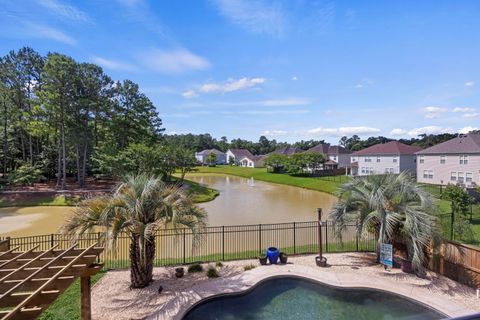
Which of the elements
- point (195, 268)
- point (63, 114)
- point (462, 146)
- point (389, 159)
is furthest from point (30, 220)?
point (389, 159)

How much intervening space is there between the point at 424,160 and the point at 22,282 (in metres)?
38.3

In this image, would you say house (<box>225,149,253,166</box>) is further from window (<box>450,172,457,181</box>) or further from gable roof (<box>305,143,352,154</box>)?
window (<box>450,172,457,181</box>)

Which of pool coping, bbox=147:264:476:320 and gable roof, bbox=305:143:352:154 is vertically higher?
gable roof, bbox=305:143:352:154

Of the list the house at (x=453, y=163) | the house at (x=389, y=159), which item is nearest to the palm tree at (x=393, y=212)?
the house at (x=453, y=163)

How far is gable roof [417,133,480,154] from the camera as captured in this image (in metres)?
27.9

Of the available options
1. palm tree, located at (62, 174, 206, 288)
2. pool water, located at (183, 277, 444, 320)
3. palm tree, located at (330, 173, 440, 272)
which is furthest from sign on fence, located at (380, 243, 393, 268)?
palm tree, located at (62, 174, 206, 288)

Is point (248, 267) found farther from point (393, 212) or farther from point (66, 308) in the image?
point (66, 308)

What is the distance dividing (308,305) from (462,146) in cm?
3025

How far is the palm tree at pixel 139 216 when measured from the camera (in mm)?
7996

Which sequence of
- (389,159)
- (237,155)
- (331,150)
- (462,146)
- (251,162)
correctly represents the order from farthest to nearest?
(237,155)
(251,162)
(331,150)
(389,159)
(462,146)

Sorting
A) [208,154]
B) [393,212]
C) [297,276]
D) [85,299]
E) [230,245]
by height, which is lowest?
[230,245]

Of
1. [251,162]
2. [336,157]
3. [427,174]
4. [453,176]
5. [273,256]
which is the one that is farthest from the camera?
[251,162]

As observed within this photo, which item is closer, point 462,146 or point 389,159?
point 462,146

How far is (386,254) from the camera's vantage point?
10078 mm
